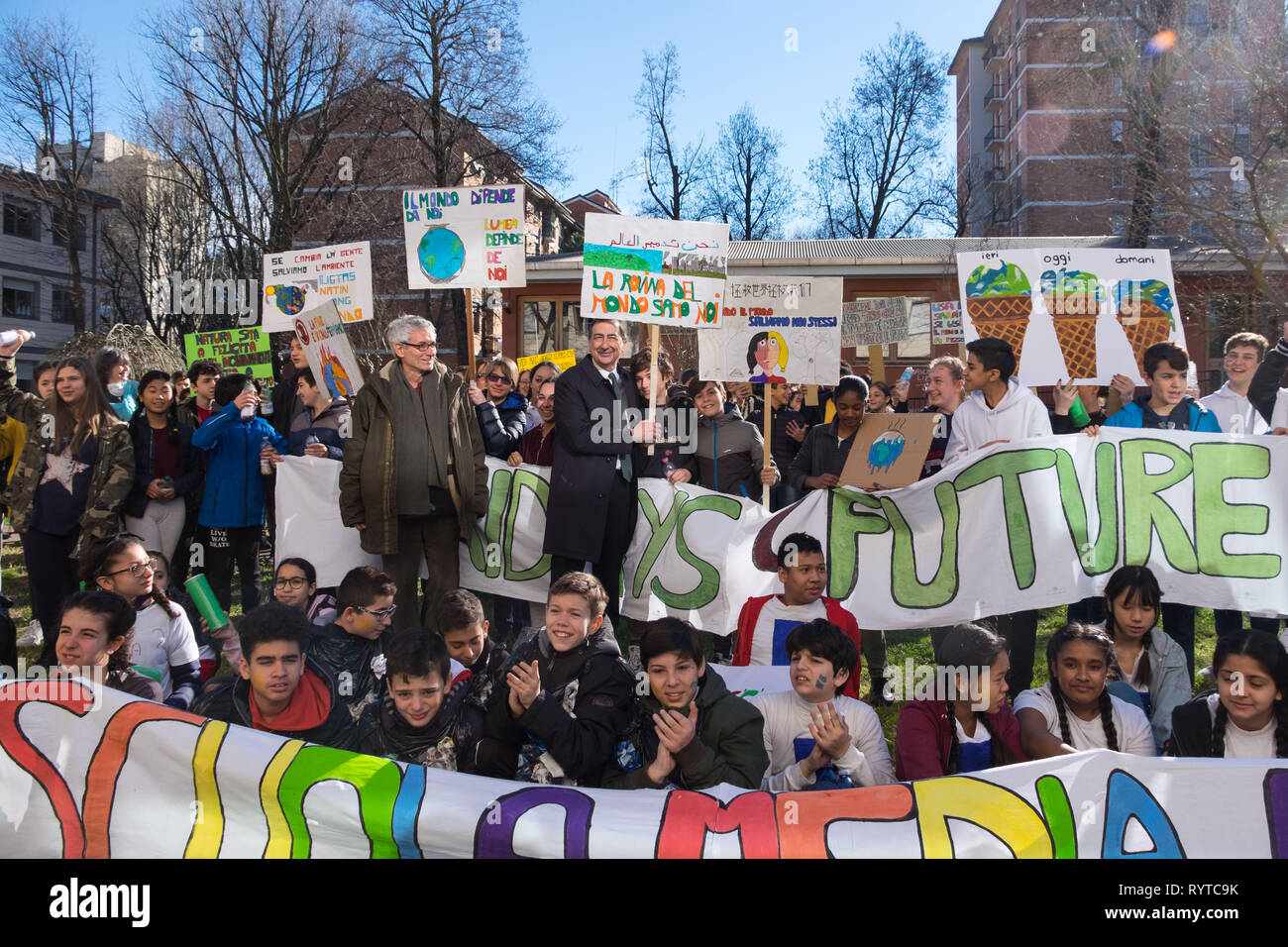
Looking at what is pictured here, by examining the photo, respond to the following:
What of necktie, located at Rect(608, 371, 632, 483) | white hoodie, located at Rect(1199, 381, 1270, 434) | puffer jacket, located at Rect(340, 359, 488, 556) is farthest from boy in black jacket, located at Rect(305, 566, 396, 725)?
white hoodie, located at Rect(1199, 381, 1270, 434)

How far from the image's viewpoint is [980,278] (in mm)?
6129

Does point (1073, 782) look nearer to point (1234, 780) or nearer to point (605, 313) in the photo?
point (1234, 780)

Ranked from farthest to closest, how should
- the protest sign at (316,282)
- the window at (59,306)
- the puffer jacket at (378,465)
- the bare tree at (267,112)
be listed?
the window at (59,306) < the bare tree at (267,112) < the protest sign at (316,282) < the puffer jacket at (378,465)

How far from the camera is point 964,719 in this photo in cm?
347

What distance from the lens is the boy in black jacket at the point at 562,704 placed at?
332 centimetres

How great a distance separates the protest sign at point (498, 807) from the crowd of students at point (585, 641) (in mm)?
307

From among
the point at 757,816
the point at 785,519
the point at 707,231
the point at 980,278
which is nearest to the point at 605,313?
the point at 707,231

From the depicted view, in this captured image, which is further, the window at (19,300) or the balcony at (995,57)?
the balcony at (995,57)

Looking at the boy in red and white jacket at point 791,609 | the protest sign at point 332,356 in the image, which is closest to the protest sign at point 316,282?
the protest sign at point 332,356

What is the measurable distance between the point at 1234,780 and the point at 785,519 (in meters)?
2.98

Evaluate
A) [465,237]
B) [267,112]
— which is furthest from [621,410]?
[267,112]

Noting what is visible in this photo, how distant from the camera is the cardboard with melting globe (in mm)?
5701

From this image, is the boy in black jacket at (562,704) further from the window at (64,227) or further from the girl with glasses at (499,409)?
the window at (64,227)
